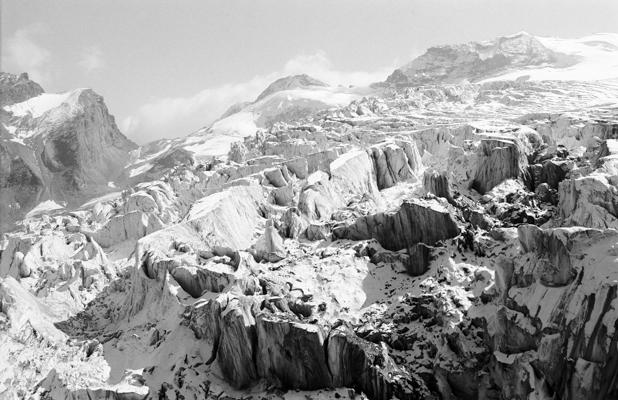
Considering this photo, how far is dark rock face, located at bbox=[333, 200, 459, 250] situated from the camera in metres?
52.2

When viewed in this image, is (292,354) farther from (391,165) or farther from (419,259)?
(391,165)

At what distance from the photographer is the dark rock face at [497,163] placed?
207ft

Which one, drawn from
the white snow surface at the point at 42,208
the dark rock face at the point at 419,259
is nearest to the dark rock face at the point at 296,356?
the dark rock face at the point at 419,259

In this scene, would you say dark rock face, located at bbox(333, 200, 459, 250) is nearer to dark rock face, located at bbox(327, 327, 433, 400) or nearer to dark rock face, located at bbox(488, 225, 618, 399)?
dark rock face, located at bbox(488, 225, 618, 399)

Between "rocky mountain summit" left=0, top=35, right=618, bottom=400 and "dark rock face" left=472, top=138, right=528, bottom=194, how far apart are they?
239 millimetres

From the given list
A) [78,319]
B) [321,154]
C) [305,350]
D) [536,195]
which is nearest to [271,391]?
[305,350]

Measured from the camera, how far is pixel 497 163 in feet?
209

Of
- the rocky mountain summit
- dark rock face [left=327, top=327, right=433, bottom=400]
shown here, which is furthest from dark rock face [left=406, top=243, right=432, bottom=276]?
Result: dark rock face [left=327, top=327, right=433, bottom=400]

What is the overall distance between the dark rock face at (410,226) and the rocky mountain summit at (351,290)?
0.14 metres

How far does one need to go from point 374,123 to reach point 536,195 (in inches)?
2641

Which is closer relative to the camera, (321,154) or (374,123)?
(321,154)

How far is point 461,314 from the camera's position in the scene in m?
42.5

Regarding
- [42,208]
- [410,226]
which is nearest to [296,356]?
[410,226]

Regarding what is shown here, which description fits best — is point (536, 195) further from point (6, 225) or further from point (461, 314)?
point (6, 225)
